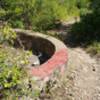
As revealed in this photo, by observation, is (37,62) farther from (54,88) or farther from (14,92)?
(14,92)

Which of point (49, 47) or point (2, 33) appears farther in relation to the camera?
point (49, 47)

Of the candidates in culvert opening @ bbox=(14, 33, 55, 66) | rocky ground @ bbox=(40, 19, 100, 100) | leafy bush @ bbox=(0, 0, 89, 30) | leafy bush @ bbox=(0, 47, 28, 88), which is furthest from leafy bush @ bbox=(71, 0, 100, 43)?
leafy bush @ bbox=(0, 47, 28, 88)

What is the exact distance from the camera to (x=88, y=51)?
279 inches

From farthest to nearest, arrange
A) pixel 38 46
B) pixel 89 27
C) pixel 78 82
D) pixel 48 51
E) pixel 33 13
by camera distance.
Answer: pixel 33 13
pixel 89 27
pixel 38 46
pixel 48 51
pixel 78 82

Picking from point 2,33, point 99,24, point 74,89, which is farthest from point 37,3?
point 2,33

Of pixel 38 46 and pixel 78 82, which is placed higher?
pixel 38 46

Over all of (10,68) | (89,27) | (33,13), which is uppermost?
(10,68)

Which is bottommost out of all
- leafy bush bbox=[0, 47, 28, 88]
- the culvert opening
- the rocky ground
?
the rocky ground

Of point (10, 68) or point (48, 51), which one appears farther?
point (48, 51)

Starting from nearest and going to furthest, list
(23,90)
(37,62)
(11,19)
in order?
(23,90)
(37,62)
(11,19)

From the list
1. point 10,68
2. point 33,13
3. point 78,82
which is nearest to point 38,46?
point 78,82

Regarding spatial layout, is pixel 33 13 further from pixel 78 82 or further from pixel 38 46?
pixel 78 82

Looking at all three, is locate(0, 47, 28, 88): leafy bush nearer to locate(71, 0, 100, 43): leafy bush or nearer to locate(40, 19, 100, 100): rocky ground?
locate(40, 19, 100, 100): rocky ground

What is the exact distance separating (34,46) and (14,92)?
2.99 metres
